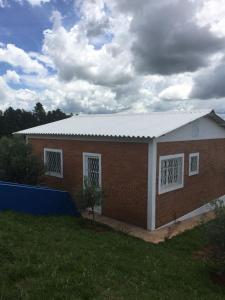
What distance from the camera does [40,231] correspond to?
24.3ft

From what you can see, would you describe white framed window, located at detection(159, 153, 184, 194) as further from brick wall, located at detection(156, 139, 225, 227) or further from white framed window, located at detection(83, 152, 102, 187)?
white framed window, located at detection(83, 152, 102, 187)

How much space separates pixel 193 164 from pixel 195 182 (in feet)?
2.40

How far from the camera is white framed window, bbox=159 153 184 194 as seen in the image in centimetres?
1012

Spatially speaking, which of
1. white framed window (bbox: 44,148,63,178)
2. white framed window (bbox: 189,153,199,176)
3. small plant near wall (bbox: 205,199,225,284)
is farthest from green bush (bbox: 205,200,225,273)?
white framed window (bbox: 44,148,63,178)

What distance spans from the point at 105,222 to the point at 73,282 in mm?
5757

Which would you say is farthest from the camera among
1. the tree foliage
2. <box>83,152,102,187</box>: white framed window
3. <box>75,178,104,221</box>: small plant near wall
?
the tree foliage

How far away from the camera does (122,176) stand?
33.3 feet

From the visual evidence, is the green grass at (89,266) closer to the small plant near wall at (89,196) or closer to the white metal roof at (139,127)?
the small plant near wall at (89,196)

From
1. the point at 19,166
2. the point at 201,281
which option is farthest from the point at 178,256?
the point at 19,166

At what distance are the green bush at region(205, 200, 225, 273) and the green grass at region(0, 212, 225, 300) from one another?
1.42ft

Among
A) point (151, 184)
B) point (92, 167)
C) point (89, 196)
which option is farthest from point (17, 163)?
point (151, 184)

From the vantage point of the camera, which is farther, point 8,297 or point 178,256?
point 178,256

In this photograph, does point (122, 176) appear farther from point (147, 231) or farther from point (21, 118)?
point (21, 118)

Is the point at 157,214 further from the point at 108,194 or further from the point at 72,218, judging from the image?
the point at 72,218
